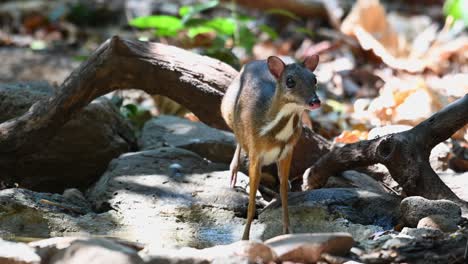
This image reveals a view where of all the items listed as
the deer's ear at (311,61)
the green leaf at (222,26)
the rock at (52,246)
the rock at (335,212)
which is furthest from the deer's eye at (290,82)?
the green leaf at (222,26)

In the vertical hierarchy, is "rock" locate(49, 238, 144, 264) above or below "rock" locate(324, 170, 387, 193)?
below

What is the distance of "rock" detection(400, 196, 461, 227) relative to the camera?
206 inches

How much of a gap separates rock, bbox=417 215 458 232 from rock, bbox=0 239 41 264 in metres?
2.37

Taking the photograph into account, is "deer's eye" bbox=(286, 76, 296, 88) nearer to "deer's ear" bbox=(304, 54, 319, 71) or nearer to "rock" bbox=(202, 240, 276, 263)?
"deer's ear" bbox=(304, 54, 319, 71)

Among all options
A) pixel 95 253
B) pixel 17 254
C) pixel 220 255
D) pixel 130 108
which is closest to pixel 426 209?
pixel 220 255

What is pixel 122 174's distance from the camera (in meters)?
6.39

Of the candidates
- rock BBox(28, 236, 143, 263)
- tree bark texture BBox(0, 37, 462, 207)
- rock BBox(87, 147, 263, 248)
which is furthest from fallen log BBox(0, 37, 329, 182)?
rock BBox(28, 236, 143, 263)

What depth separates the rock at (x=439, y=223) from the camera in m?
4.97

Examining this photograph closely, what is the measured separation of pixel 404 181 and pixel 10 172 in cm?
322

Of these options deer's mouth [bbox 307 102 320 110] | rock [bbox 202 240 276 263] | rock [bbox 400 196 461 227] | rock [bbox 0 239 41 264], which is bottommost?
rock [bbox 0 239 41 264]

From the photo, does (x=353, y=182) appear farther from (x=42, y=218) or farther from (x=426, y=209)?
(x=42, y=218)

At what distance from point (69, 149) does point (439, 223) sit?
131 inches

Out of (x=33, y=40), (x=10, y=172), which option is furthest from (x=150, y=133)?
(x=33, y=40)

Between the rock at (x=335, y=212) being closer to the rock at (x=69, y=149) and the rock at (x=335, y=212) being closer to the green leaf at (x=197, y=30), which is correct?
the rock at (x=69, y=149)
